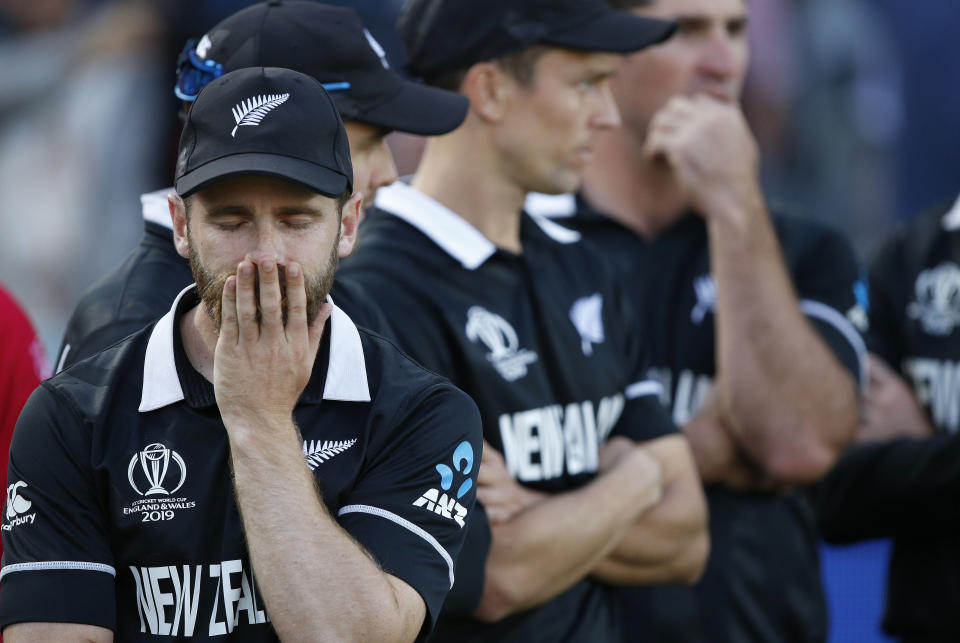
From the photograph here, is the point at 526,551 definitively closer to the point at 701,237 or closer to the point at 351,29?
the point at 351,29

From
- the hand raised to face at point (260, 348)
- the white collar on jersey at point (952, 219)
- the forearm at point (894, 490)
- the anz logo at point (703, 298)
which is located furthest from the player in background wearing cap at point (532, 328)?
the white collar on jersey at point (952, 219)

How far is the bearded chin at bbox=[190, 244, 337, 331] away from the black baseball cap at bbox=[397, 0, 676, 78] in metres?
1.40

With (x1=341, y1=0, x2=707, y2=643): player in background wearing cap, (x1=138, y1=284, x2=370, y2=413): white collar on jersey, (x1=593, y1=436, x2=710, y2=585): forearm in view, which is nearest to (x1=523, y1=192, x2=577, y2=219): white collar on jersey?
(x1=341, y1=0, x2=707, y2=643): player in background wearing cap

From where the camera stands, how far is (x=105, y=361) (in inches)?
95.8

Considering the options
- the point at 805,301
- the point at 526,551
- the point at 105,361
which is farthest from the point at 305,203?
the point at 805,301

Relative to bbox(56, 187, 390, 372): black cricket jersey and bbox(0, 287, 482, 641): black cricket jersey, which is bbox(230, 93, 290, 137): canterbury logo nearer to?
bbox(0, 287, 482, 641): black cricket jersey

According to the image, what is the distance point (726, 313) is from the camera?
4176 mm

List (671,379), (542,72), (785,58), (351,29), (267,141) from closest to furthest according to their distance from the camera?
(267,141) → (351,29) → (542,72) → (671,379) → (785,58)

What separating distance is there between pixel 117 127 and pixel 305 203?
578 centimetres

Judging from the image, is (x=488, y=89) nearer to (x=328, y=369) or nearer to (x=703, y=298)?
(x=703, y=298)

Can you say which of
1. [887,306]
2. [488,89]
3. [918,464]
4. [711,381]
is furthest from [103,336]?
[887,306]

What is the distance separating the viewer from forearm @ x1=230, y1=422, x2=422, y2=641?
220 cm

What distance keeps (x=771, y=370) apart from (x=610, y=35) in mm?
1103

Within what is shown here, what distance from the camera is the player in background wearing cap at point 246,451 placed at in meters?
2.22
